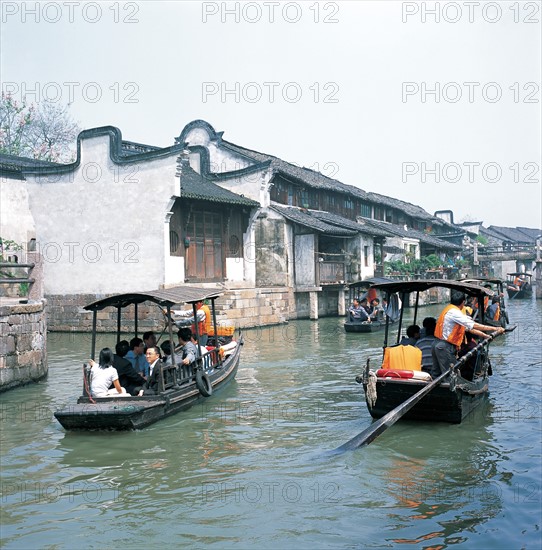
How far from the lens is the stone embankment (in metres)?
11.1

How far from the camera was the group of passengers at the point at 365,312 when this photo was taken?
70.2 feet

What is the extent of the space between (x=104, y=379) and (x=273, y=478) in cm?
292

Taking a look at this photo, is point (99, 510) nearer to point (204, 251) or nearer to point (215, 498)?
point (215, 498)

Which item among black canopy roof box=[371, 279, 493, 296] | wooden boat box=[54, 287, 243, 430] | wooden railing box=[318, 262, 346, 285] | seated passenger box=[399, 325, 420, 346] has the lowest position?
wooden boat box=[54, 287, 243, 430]

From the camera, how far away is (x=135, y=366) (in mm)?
9695

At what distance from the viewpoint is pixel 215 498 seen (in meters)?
6.27

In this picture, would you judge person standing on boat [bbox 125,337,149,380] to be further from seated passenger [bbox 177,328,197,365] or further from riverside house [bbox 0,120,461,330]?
riverside house [bbox 0,120,461,330]

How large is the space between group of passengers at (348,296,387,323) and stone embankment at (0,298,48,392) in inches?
454

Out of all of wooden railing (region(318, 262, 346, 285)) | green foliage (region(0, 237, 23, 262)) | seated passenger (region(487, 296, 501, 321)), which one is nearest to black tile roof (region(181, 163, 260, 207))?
wooden railing (region(318, 262, 346, 285))

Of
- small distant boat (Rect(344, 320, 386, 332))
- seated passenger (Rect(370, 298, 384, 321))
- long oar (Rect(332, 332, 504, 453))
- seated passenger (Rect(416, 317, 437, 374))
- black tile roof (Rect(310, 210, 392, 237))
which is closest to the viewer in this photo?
long oar (Rect(332, 332, 504, 453))

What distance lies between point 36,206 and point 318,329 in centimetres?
1093

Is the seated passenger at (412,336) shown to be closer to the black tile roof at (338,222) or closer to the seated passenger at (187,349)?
the seated passenger at (187,349)

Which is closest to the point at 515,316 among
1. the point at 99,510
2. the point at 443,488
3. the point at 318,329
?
the point at 318,329

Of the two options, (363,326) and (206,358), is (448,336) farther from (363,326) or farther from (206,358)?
(363,326)
